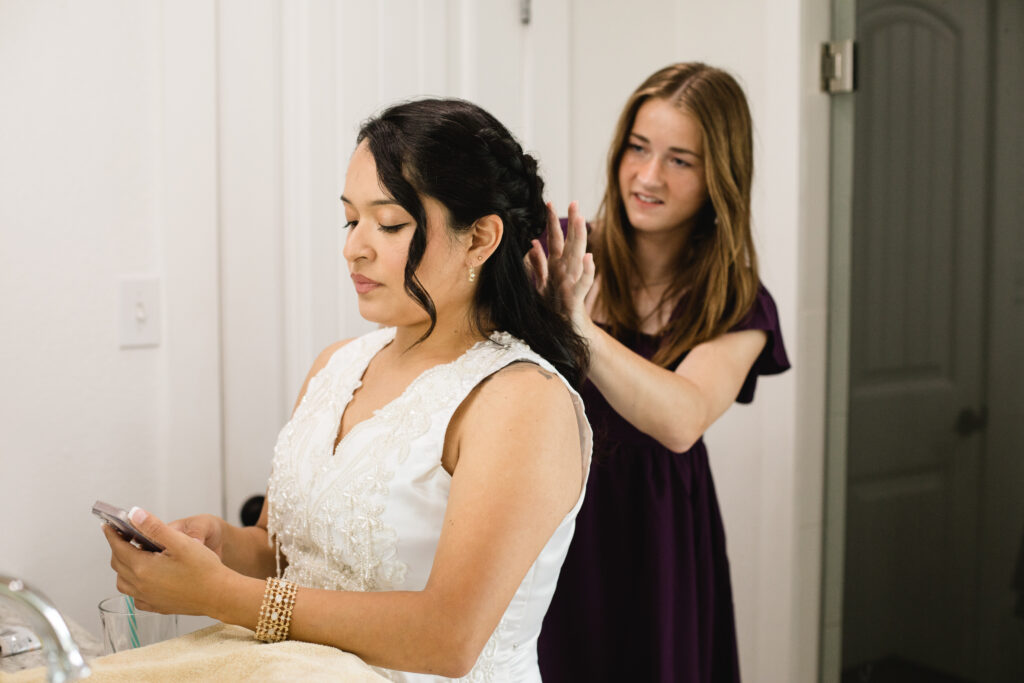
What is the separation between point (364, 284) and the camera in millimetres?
1153

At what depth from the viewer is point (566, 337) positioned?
4.22 ft

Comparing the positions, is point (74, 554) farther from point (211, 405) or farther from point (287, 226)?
point (287, 226)

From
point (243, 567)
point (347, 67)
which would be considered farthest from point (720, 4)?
point (243, 567)

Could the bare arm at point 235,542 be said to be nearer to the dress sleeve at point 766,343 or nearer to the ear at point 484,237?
the ear at point 484,237

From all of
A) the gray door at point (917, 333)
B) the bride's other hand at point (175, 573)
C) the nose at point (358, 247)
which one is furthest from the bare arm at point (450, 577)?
the gray door at point (917, 333)

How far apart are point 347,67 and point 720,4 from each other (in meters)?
0.95

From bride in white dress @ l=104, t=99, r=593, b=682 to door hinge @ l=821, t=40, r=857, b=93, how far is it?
1089 mm

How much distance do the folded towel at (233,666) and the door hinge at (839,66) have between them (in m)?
1.67

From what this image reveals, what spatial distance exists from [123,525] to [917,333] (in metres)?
1.64

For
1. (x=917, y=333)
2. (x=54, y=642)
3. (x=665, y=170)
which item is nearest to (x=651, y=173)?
(x=665, y=170)

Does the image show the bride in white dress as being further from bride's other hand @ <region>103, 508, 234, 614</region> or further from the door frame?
the door frame

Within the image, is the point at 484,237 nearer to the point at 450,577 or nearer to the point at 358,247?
the point at 358,247

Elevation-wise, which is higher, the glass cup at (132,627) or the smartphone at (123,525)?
the smartphone at (123,525)

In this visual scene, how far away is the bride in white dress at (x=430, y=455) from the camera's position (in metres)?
1.00
